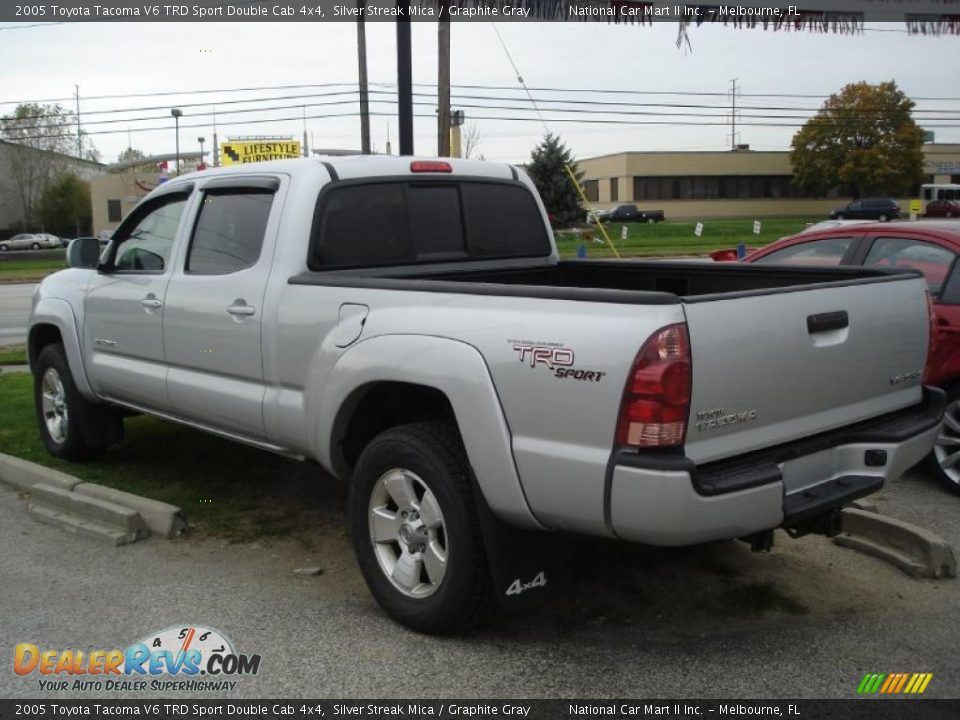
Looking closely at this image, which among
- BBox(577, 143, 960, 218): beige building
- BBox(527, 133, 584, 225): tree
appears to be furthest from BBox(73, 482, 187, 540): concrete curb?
BBox(577, 143, 960, 218): beige building

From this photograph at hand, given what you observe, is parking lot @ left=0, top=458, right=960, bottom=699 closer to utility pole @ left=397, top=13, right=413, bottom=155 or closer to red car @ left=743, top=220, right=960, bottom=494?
red car @ left=743, top=220, right=960, bottom=494

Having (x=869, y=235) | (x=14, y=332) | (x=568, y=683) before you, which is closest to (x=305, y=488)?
(x=568, y=683)

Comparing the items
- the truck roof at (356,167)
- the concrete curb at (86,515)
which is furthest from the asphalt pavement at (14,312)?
the truck roof at (356,167)

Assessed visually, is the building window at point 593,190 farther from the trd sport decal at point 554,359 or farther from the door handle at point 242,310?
the trd sport decal at point 554,359

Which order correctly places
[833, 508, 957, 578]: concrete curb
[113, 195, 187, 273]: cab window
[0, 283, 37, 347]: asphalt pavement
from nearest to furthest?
1. [833, 508, 957, 578]: concrete curb
2. [113, 195, 187, 273]: cab window
3. [0, 283, 37, 347]: asphalt pavement

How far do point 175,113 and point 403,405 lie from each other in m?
43.9

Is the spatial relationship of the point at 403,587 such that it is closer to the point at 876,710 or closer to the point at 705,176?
the point at 876,710

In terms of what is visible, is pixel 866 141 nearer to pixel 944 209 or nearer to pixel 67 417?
pixel 944 209

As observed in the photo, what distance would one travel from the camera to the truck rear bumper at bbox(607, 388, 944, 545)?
3.27 metres

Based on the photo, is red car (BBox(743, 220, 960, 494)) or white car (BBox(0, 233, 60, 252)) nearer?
red car (BBox(743, 220, 960, 494))

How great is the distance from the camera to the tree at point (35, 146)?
66.1 metres

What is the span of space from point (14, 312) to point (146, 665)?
18846mm

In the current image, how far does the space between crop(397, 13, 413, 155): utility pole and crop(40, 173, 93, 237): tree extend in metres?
67.0

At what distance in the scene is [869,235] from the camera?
709 cm
